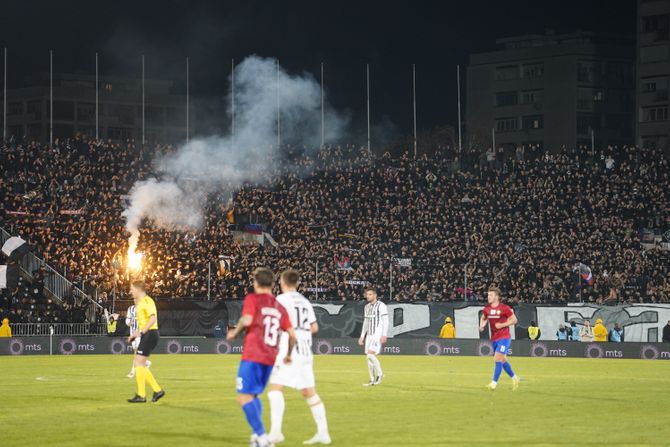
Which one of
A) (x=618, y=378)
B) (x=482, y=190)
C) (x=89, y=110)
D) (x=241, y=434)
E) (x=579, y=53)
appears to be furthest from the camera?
(x=89, y=110)

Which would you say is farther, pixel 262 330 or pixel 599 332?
pixel 599 332

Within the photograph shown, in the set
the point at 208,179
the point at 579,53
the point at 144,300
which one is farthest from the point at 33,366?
the point at 579,53

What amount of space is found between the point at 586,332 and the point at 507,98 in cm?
9619

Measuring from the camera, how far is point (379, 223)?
63281 millimetres

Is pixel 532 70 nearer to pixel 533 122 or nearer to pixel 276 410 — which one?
pixel 533 122

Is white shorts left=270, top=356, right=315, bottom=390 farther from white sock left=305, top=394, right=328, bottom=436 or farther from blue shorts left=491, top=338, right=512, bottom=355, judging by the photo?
blue shorts left=491, top=338, right=512, bottom=355

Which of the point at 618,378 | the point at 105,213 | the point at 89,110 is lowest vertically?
the point at 618,378

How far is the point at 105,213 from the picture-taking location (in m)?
60.3

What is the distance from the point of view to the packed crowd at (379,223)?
5681cm

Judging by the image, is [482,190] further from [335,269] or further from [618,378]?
[618,378]

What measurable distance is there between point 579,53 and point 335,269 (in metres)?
89.6

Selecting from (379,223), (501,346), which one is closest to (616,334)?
(379,223)

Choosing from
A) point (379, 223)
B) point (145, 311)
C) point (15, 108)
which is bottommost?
point (145, 311)

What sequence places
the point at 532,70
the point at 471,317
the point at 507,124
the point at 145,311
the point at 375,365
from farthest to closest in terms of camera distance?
the point at 507,124
the point at 532,70
the point at 471,317
the point at 375,365
the point at 145,311
